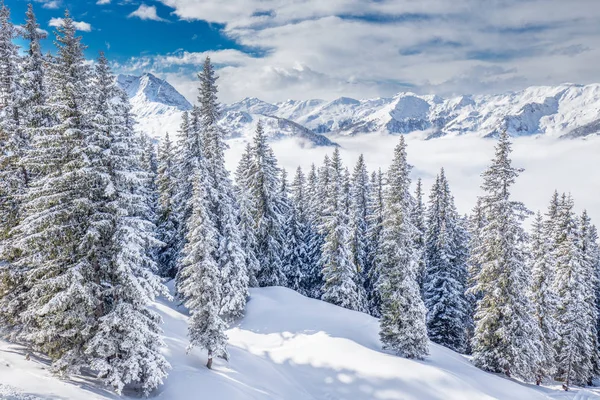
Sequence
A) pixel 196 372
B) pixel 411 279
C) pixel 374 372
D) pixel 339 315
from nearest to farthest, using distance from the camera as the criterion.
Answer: pixel 196 372 → pixel 374 372 → pixel 411 279 → pixel 339 315

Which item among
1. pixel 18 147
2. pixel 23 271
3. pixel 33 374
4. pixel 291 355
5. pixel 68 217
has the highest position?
pixel 18 147

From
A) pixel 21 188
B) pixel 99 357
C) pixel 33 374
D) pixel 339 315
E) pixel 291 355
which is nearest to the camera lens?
pixel 33 374

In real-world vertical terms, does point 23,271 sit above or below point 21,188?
below

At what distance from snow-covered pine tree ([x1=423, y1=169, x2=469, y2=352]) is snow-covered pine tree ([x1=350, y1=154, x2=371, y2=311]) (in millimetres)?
6754

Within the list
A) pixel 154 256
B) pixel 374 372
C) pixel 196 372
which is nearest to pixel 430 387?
pixel 374 372

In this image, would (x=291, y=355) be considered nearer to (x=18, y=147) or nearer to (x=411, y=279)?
(x=411, y=279)

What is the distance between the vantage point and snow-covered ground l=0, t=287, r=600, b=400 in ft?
54.0

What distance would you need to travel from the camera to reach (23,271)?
17391 mm

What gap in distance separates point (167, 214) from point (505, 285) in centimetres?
3182

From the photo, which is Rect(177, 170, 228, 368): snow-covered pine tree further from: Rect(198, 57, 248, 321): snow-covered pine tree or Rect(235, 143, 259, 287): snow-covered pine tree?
Rect(235, 143, 259, 287): snow-covered pine tree

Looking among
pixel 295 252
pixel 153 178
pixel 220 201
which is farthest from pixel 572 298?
pixel 153 178

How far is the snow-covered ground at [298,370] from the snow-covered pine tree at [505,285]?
5.66 ft

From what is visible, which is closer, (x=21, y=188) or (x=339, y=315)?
(x=21, y=188)

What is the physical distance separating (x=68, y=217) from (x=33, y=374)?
6317mm
